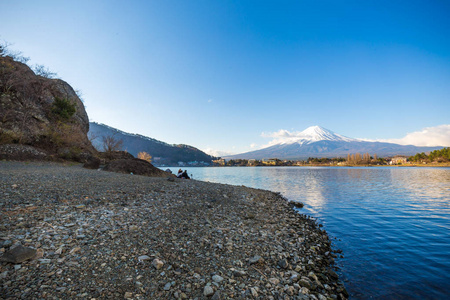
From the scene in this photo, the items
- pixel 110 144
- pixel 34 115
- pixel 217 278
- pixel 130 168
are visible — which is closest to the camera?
pixel 217 278

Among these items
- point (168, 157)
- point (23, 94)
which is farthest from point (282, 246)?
point (168, 157)

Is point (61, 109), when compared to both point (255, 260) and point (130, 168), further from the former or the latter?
point (255, 260)

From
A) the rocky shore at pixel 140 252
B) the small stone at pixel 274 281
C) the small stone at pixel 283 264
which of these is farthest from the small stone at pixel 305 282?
the small stone at pixel 274 281

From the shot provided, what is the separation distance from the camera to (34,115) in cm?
2362

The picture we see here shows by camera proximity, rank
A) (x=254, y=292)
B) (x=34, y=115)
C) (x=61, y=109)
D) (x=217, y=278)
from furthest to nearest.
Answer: (x=61, y=109) < (x=34, y=115) < (x=217, y=278) < (x=254, y=292)

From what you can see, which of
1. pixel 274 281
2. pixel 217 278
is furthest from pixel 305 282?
pixel 217 278

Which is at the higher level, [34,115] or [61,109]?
[61,109]

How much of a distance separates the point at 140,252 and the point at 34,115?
96.0 ft

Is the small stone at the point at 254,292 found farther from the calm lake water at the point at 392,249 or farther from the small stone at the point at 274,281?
the calm lake water at the point at 392,249

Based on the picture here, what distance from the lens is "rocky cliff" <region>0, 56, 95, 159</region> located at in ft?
65.6

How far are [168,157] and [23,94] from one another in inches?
5714

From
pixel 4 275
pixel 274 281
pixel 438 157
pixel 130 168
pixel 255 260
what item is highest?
pixel 438 157

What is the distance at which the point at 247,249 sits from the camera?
618 cm

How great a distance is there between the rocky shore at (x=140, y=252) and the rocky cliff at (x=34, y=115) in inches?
663
